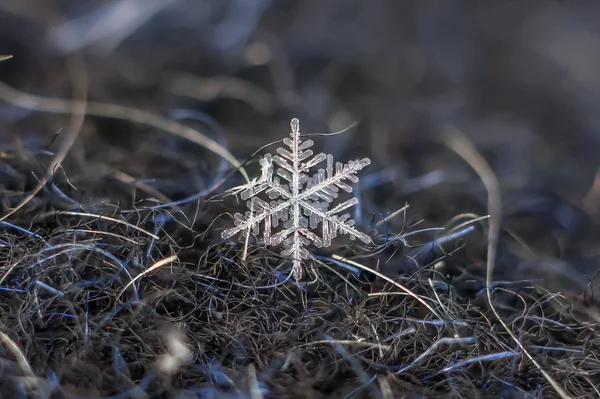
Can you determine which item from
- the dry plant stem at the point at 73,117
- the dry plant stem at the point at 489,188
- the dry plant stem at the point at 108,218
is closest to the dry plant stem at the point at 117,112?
the dry plant stem at the point at 73,117

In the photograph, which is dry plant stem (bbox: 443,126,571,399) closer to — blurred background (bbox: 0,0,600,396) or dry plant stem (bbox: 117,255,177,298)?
blurred background (bbox: 0,0,600,396)

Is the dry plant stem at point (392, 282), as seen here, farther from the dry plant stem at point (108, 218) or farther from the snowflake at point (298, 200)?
the dry plant stem at point (108, 218)

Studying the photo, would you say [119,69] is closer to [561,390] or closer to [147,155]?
[147,155]

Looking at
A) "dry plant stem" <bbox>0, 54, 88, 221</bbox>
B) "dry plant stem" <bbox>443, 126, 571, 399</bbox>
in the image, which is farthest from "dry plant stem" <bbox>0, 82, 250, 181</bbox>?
"dry plant stem" <bbox>443, 126, 571, 399</bbox>

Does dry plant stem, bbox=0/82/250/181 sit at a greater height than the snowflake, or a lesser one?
greater

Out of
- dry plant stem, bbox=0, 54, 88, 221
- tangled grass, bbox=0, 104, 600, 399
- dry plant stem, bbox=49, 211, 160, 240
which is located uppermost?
dry plant stem, bbox=0, 54, 88, 221

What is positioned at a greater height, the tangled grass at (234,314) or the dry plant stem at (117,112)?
the dry plant stem at (117,112)

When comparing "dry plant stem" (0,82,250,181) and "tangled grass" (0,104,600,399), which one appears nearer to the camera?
"tangled grass" (0,104,600,399)

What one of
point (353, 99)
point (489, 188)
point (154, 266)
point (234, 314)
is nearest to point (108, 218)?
point (154, 266)
